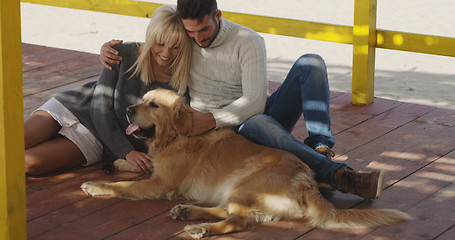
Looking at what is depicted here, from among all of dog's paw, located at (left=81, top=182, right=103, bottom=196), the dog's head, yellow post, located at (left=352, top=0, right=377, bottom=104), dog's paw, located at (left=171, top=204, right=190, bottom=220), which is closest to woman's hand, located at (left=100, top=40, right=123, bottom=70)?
the dog's head

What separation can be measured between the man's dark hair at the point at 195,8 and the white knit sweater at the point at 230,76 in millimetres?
232

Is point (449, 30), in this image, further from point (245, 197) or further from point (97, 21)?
point (245, 197)

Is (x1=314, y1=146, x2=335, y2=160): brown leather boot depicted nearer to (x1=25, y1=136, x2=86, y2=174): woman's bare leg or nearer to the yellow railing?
(x1=25, y1=136, x2=86, y2=174): woman's bare leg

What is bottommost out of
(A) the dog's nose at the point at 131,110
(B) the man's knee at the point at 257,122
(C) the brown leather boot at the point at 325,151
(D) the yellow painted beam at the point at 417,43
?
(C) the brown leather boot at the point at 325,151

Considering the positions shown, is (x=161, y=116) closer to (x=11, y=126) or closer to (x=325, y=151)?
(x=325, y=151)

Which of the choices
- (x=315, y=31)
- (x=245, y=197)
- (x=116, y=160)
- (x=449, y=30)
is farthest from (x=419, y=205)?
(x=449, y=30)

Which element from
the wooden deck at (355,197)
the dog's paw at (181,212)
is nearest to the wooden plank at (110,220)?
the wooden deck at (355,197)

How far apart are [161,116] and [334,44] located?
585 centimetres

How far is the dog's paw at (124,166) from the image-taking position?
3.76 metres

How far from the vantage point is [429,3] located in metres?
10.4

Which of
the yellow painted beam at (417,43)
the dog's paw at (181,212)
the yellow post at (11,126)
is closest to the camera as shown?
the yellow post at (11,126)

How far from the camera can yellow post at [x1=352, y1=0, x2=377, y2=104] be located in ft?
15.8

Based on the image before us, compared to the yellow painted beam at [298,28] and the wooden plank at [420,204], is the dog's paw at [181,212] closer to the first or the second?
the wooden plank at [420,204]

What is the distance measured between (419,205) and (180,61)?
146 cm
